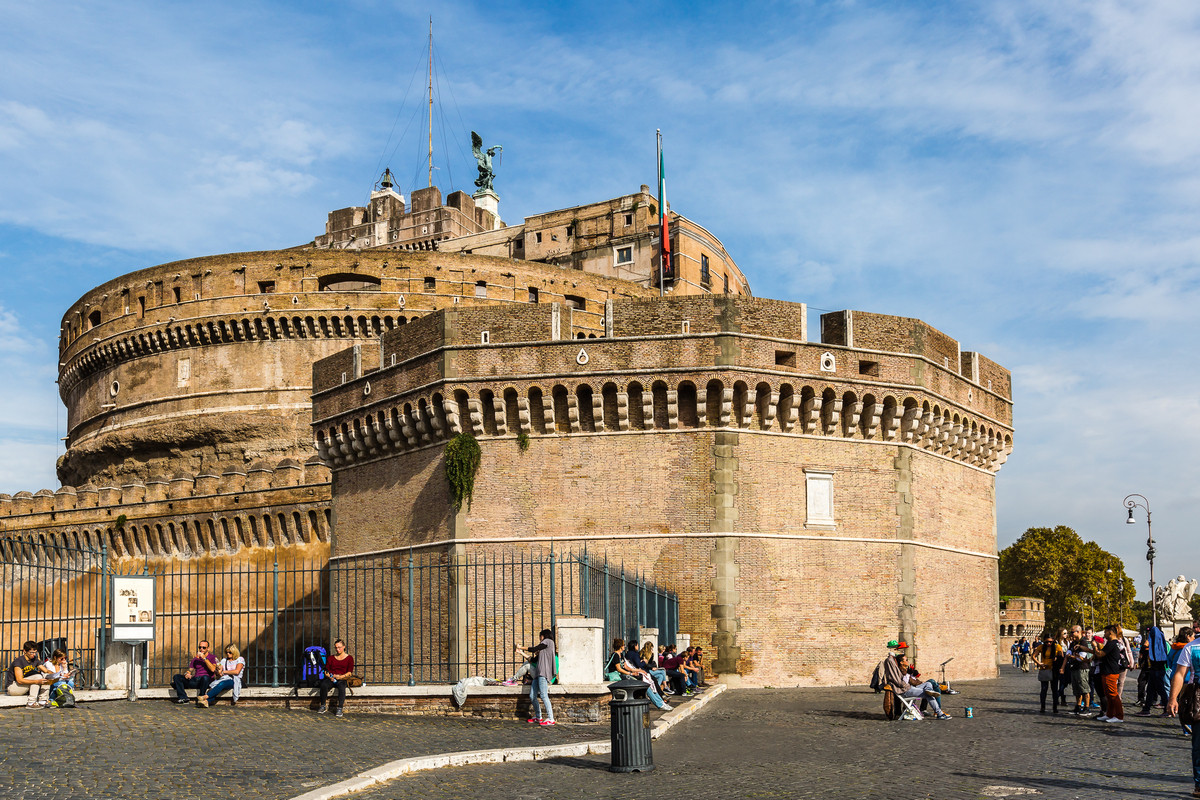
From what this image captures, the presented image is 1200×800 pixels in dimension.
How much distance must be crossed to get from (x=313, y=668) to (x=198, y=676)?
1642mm

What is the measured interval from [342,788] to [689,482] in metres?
12.8

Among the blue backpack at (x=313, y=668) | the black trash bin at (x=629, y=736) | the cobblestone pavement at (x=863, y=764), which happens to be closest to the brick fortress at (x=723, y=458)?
the blue backpack at (x=313, y=668)

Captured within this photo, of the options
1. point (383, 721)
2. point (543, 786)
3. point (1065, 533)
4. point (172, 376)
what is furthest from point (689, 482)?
point (1065, 533)

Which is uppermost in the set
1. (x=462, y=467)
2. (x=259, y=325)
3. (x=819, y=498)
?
(x=259, y=325)

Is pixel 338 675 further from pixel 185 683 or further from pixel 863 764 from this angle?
pixel 863 764

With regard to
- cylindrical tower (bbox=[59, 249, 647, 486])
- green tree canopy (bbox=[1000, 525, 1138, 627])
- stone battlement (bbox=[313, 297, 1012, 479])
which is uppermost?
cylindrical tower (bbox=[59, 249, 647, 486])

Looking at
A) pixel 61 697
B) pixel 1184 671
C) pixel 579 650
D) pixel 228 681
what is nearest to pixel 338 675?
pixel 228 681

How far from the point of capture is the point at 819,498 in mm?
22812

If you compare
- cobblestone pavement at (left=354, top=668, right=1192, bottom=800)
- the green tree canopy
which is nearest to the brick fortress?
cobblestone pavement at (left=354, top=668, right=1192, bottom=800)

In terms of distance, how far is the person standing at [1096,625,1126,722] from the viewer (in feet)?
51.5

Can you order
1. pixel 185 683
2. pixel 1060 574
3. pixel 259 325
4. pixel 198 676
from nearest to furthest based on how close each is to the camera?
pixel 198 676 < pixel 185 683 < pixel 259 325 < pixel 1060 574

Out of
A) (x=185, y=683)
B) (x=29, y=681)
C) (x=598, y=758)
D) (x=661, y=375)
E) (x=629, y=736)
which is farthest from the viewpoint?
(x=661, y=375)

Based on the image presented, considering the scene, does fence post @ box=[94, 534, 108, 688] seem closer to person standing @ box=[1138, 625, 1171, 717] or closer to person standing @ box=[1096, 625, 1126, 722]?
person standing @ box=[1096, 625, 1126, 722]

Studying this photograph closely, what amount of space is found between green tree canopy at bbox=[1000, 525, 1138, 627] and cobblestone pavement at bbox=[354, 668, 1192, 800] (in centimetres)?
6637
